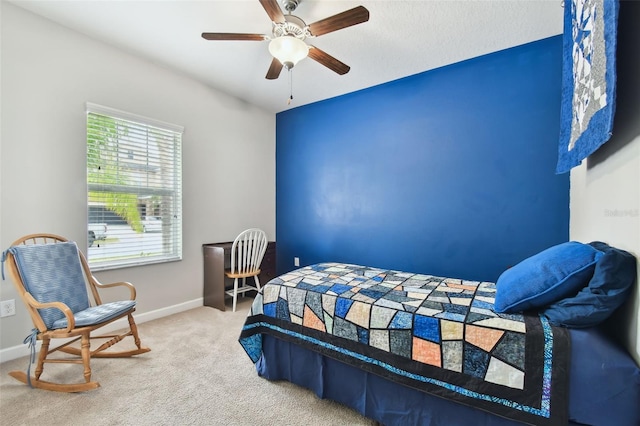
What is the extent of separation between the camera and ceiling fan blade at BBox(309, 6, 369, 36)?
5.31 feet

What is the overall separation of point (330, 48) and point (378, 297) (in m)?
2.22

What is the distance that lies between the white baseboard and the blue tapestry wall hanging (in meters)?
3.50

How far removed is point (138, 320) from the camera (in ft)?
8.78

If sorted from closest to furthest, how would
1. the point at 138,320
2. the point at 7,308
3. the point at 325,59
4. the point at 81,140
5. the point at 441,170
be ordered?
the point at 7,308 < the point at 325,59 < the point at 81,140 < the point at 138,320 < the point at 441,170

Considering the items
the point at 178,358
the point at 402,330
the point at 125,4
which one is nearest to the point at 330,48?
the point at 125,4

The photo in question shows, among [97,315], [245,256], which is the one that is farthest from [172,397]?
[245,256]

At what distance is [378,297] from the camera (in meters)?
1.56

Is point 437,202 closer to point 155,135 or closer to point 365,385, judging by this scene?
point 365,385

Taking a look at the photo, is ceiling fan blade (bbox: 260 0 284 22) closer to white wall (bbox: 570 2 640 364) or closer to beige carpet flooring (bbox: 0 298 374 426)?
white wall (bbox: 570 2 640 364)

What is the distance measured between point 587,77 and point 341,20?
52.0 inches

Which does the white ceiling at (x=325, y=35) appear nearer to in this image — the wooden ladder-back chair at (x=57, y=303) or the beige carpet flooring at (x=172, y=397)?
the wooden ladder-back chair at (x=57, y=303)

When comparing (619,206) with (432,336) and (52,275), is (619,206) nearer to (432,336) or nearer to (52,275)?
(432,336)

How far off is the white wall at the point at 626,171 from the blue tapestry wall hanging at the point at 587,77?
0.22 ft

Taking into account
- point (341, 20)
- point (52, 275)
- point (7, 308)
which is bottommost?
point (7, 308)
